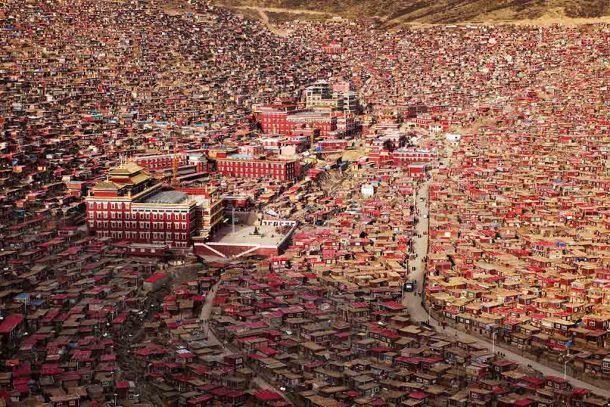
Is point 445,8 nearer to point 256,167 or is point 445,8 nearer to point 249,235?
point 256,167

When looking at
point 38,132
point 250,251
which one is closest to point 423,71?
point 38,132

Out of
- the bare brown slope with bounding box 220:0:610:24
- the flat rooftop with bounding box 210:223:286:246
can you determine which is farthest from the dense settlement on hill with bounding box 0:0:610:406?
the bare brown slope with bounding box 220:0:610:24

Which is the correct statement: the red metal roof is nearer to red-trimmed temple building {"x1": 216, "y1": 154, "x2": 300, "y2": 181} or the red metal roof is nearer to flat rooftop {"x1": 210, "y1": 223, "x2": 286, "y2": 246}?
flat rooftop {"x1": 210, "y1": 223, "x2": 286, "y2": 246}

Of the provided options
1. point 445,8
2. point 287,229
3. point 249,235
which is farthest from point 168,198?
point 445,8

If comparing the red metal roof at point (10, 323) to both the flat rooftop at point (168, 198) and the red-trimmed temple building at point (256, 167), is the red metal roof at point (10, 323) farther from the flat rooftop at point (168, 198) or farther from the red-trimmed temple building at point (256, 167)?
the red-trimmed temple building at point (256, 167)

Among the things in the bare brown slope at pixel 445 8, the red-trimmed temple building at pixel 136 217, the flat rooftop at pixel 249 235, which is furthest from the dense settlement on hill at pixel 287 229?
the bare brown slope at pixel 445 8

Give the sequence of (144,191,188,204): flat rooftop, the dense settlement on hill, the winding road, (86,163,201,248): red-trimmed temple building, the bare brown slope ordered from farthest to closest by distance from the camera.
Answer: the bare brown slope, (144,191,188,204): flat rooftop, (86,163,201,248): red-trimmed temple building, the winding road, the dense settlement on hill
